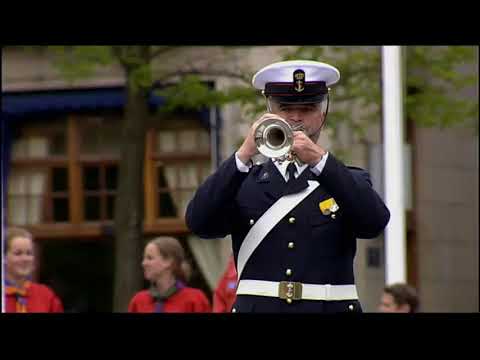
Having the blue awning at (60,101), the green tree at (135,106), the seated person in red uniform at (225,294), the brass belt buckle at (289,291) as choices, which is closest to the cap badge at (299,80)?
the brass belt buckle at (289,291)

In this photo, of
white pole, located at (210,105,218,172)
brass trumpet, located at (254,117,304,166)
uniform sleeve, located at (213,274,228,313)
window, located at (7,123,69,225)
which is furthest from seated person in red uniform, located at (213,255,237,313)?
window, located at (7,123,69,225)

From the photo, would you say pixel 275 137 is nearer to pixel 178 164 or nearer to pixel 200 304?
pixel 200 304

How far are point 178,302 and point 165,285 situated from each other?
0.12 m

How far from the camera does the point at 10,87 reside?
1234 centimetres

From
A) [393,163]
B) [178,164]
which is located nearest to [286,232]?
[393,163]

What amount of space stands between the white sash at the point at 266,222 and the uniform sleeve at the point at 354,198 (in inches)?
8.8

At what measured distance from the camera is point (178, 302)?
7.14 metres

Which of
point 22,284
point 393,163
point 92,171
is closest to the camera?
point 22,284

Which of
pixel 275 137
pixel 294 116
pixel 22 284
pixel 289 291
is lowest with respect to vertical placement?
pixel 289 291

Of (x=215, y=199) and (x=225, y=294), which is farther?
(x=225, y=294)
